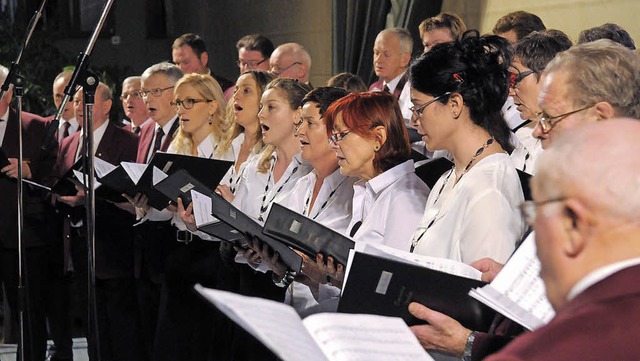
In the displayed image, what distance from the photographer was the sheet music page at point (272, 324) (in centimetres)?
139

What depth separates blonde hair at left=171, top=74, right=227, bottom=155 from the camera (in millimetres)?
5258

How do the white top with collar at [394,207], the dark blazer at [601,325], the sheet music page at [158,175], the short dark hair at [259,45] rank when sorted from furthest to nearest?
the short dark hair at [259,45] → the sheet music page at [158,175] → the white top with collar at [394,207] → the dark blazer at [601,325]

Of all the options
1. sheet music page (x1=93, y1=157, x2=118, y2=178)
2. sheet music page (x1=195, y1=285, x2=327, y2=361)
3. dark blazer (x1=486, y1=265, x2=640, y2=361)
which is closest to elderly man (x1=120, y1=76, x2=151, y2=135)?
sheet music page (x1=93, y1=157, x2=118, y2=178)

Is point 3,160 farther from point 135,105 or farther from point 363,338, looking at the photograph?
point 363,338

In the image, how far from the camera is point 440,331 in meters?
2.38

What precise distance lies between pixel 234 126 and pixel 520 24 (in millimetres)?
1475

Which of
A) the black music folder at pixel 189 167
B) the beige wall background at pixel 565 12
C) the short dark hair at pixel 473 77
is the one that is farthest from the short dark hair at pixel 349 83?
the short dark hair at pixel 473 77

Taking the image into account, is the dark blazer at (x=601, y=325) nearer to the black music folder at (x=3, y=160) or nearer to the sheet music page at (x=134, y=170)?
the sheet music page at (x=134, y=170)

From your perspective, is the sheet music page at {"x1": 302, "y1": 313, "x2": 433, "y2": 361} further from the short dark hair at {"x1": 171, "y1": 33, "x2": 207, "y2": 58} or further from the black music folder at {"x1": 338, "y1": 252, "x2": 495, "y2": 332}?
the short dark hair at {"x1": 171, "y1": 33, "x2": 207, "y2": 58}

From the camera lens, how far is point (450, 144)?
9.53 ft

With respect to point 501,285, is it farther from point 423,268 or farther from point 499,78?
point 499,78

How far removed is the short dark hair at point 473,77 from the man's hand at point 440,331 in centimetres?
71

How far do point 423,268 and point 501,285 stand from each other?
24 cm

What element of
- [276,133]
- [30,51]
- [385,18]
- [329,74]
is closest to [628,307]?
[276,133]
